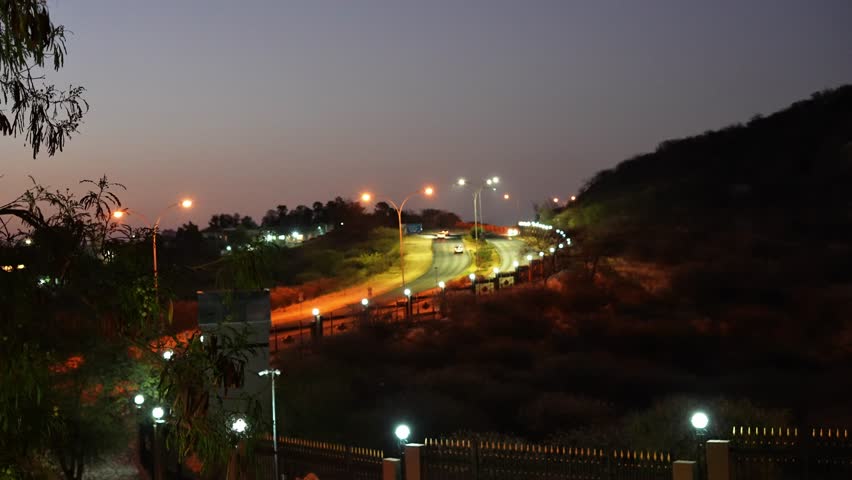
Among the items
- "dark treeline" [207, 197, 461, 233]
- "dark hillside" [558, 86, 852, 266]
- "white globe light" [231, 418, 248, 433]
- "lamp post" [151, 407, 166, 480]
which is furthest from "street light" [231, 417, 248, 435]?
"dark treeline" [207, 197, 461, 233]

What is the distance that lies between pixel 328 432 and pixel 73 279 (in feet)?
48.7

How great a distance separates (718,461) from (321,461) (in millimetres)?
6122

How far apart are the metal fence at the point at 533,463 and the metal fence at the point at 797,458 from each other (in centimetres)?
127

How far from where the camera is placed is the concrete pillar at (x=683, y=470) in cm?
1381

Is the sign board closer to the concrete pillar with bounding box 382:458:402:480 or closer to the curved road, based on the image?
the concrete pillar with bounding box 382:458:402:480

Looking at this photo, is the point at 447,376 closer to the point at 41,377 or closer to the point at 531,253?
the point at 41,377

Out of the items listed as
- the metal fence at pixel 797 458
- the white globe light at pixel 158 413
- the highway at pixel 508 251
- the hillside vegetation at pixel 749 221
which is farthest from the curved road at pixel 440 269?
the metal fence at pixel 797 458

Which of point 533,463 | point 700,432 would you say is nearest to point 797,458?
point 700,432

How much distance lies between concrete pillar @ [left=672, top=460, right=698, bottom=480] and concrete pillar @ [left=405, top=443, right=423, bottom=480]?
381 centimetres

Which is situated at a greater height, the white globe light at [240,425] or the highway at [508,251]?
the highway at [508,251]

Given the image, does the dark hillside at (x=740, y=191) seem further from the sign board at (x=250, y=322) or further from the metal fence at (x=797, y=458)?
the metal fence at (x=797, y=458)

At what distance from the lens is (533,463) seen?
1488cm

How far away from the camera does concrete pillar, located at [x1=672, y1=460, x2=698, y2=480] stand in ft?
45.3

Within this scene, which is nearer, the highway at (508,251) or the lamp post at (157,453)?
the lamp post at (157,453)
